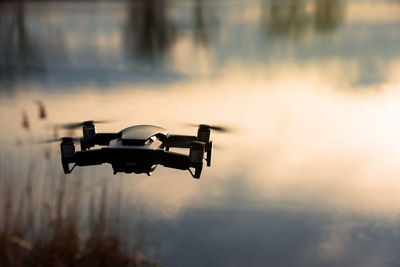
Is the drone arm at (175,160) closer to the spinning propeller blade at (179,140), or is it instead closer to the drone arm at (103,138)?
the spinning propeller blade at (179,140)

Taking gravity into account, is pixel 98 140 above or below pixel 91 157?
above

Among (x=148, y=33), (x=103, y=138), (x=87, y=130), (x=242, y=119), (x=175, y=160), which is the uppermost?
(x=148, y=33)

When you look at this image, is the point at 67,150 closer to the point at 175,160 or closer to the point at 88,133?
the point at 88,133

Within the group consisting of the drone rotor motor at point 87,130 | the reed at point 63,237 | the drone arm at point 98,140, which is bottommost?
the reed at point 63,237

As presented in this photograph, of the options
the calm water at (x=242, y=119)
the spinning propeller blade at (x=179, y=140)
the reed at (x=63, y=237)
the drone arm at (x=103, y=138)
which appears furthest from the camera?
the drone arm at (x=103, y=138)

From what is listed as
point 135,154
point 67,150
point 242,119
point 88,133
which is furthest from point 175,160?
point 242,119

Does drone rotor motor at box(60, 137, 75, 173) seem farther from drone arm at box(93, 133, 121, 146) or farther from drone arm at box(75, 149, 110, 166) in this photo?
drone arm at box(93, 133, 121, 146)

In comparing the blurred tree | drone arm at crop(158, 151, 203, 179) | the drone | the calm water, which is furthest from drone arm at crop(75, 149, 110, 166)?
the blurred tree

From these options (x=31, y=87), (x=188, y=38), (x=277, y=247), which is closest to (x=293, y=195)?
(x=277, y=247)

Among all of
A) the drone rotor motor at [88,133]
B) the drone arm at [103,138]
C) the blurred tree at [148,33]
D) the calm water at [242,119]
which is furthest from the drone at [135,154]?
the blurred tree at [148,33]
